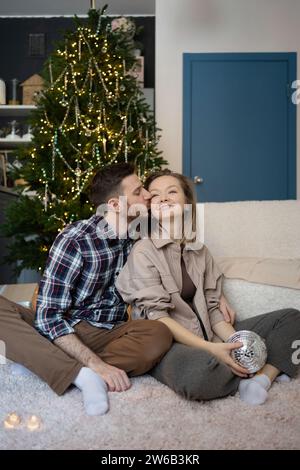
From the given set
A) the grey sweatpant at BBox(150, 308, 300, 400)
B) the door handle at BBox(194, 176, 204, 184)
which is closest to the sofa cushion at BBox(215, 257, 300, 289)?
the grey sweatpant at BBox(150, 308, 300, 400)

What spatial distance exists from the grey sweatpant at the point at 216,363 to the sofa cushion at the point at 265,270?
0.24 m

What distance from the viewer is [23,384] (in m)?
1.58

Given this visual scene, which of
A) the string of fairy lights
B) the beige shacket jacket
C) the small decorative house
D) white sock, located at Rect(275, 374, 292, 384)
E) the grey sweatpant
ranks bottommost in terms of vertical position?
white sock, located at Rect(275, 374, 292, 384)

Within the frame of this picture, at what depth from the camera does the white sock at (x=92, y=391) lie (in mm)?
1327

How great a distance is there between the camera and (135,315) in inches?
70.2

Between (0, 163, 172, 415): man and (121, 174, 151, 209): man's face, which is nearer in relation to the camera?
(0, 163, 172, 415): man

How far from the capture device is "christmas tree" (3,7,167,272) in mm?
3047

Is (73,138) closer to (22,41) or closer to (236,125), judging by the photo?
(236,125)

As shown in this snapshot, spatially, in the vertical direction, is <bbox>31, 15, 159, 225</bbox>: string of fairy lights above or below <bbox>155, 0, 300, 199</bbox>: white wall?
below

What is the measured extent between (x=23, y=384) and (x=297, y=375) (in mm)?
960

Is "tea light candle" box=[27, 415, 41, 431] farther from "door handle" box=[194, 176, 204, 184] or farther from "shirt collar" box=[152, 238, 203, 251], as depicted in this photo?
"door handle" box=[194, 176, 204, 184]

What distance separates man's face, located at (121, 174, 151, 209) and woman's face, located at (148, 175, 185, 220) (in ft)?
0.09

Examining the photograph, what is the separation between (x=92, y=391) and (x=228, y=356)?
45cm

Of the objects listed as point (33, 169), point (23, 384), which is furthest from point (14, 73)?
point (23, 384)
